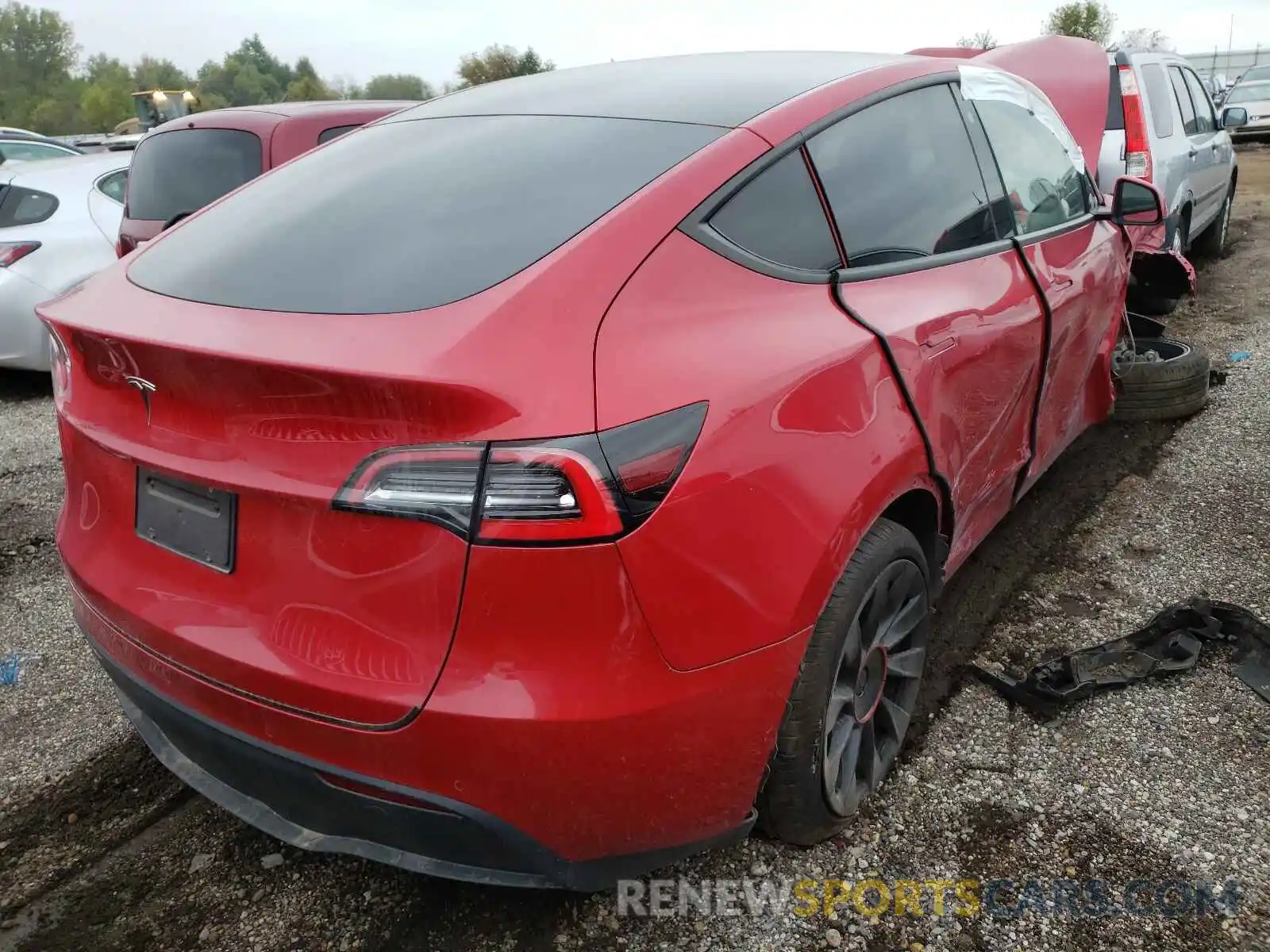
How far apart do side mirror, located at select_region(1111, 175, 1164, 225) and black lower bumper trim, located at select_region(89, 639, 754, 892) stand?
284cm

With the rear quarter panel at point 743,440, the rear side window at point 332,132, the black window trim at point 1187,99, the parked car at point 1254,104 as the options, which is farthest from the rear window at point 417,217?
the parked car at point 1254,104

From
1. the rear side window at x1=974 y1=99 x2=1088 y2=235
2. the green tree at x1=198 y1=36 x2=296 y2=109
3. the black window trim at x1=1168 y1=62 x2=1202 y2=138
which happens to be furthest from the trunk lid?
the green tree at x1=198 y1=36 x2=296 y2=109

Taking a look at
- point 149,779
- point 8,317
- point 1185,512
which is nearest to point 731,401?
point 149,779

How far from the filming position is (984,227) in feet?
8.78

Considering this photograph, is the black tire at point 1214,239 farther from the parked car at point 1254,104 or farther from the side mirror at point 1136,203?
the parked car at point 1254,104

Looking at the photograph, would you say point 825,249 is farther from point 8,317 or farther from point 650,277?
point 8,317

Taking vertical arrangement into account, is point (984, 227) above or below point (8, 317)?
above

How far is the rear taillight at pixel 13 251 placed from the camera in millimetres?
6203

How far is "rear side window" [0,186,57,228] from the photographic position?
6367mm

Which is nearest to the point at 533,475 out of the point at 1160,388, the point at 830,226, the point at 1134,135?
the point at 830,226

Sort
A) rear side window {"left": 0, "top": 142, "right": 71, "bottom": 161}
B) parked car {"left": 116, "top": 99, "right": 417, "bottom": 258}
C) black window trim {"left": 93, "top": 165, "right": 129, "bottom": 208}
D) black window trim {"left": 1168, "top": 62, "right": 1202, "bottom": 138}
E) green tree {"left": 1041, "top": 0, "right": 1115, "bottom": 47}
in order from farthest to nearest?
green tree {"left": 1041, "top": 0, "right": 1115, "bottom": 47} → rear side window {"left": 0, "top": 142, "right": 71, "bottom": 161} → black window trim {"left": 1168, "top": 62, "right": 1202, "bottom": 138} → black window trim {"left": 93, "top": 165, "right": 129, "bottom": 208} → parked car {"left": 116, "top": 99, "right": 417, "bottom": 258}

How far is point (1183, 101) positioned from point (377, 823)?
8080mm

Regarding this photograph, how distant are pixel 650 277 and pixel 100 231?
6.31 m

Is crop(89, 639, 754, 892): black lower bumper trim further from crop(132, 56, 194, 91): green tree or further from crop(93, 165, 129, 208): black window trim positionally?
crop(132, 56, 194, 91): green tree
